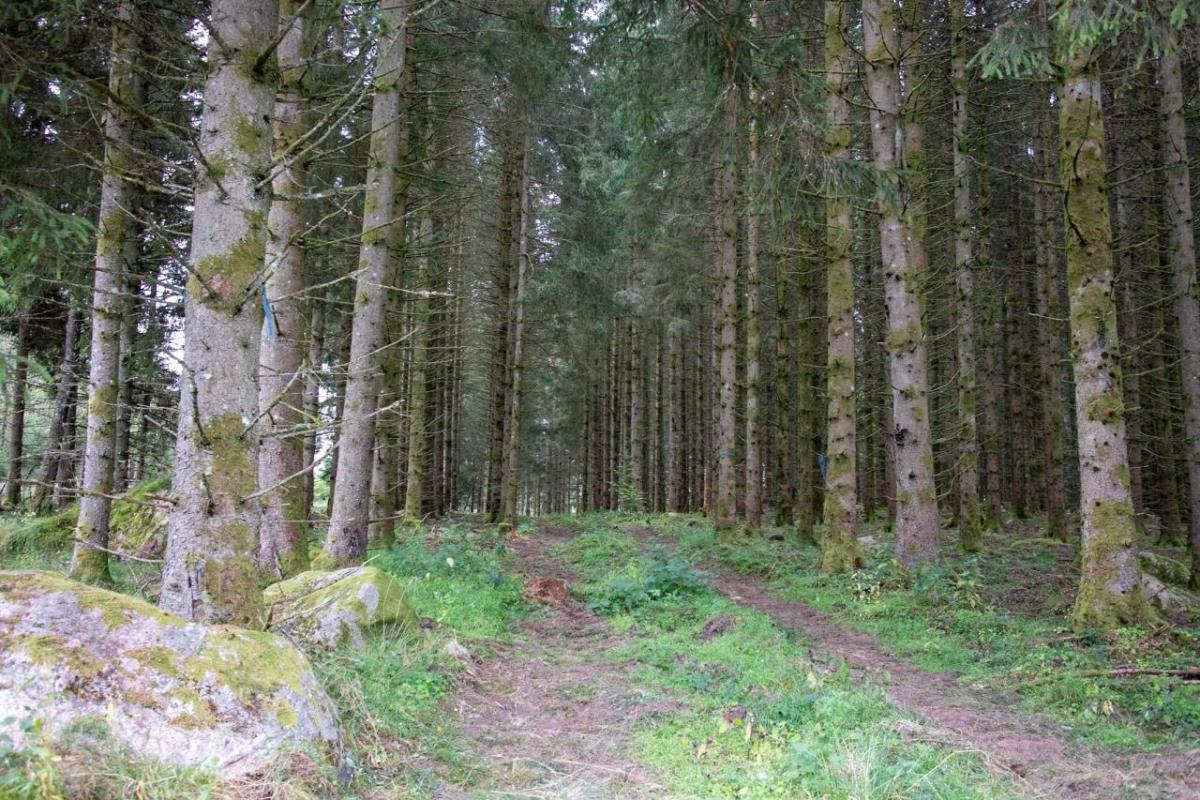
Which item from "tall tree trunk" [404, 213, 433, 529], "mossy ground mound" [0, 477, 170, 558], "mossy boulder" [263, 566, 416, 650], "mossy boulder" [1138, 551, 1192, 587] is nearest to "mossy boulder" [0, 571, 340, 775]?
"mossy boulder" [263, 566, 416, 650]

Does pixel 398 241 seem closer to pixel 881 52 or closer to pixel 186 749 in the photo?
pixel 881 52

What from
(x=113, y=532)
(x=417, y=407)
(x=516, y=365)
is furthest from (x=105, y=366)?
(x=516, y=365)

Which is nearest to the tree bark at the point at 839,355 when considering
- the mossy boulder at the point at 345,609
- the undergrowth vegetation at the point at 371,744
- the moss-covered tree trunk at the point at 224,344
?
the undergrowth vegetation at the point at 371,744

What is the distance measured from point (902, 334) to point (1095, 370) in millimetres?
2667

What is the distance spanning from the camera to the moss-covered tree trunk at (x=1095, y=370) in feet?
21.8

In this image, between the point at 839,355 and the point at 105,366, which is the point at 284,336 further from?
the point at 839,355

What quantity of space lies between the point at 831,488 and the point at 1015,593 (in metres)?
2.64

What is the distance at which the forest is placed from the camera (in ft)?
10.6

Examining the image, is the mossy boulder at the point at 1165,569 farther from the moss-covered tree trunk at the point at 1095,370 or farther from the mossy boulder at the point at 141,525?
the mossy boulder at the point at 141,525

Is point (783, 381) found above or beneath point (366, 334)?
above

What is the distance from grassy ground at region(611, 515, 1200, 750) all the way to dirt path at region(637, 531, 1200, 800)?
0.22 m

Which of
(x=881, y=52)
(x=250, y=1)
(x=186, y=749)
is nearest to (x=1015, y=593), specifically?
(x=881, y=52)

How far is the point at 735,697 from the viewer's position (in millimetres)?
4832

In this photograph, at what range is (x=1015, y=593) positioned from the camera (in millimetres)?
8773
